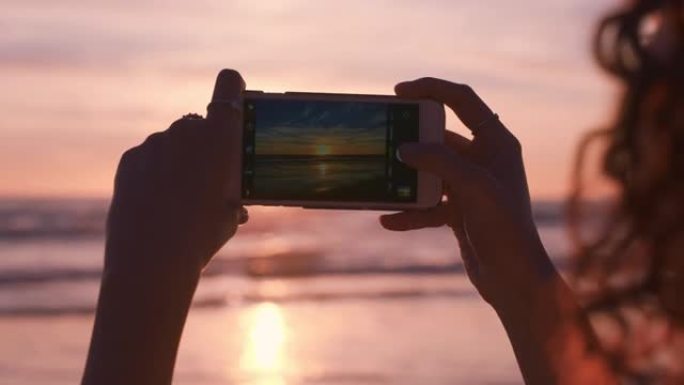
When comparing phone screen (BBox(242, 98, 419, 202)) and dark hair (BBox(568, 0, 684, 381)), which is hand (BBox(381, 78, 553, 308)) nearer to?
phone screen (BBox(242, 98, 419, 202))

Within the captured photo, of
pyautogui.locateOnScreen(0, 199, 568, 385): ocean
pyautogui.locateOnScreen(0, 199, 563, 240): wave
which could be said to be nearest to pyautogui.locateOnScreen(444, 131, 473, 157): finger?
pyautogui.locateOnScreen(0, 199, 568, 385): ocean

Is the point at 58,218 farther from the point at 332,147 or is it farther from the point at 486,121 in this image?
the point at 486,121

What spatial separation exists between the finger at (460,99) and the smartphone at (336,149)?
46mm

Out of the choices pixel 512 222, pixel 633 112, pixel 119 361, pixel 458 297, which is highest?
pixel 633 112

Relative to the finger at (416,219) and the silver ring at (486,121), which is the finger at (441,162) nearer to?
the silver ring at (486,121)

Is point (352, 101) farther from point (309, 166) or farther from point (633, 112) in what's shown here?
point (633, 112)

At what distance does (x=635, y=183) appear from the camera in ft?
3.51

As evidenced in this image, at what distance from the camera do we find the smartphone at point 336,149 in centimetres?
226

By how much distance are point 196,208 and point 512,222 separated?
1.36 ft

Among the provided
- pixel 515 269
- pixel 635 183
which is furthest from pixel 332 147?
pixel 635 183

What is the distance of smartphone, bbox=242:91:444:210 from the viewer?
2.26 m

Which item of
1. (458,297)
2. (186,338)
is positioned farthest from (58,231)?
(186,338)

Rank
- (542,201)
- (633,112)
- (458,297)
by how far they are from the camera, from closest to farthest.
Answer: (633,112)
(458,297)
(542,201)

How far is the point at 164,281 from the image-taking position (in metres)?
1.45
